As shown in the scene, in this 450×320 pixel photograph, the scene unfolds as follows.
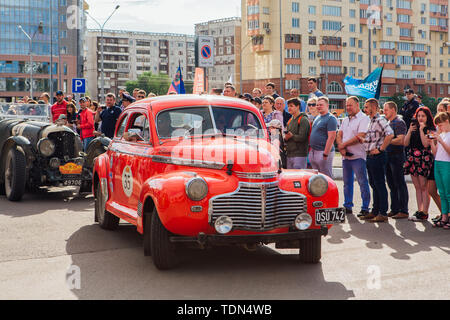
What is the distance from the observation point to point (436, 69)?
107000 millimetres

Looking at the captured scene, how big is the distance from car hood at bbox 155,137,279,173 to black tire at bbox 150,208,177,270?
0.79 meters

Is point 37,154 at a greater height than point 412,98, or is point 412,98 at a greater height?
point 412,98

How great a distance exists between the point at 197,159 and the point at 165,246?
102cm

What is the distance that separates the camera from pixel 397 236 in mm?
8773

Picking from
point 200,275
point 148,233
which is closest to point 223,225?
point 200,275

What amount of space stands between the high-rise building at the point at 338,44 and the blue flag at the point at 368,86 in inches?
2464

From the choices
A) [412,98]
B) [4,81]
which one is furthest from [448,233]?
[4,81]

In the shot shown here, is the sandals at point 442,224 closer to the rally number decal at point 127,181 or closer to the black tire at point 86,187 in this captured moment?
the rally number decal at point 127,181

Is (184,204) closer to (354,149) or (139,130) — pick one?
(139,130)

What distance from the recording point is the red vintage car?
243 inches

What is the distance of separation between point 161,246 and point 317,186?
5.90 feet

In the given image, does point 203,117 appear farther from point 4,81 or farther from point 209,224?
point 4,81

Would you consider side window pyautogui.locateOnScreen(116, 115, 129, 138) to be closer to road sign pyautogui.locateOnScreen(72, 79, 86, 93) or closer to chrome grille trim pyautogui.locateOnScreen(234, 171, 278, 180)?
chrome grille trim pyautogui.locateOnScreen(234, 171, 278, 180)

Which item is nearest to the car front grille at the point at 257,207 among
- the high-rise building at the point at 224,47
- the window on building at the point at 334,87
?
the window on building at the point at 334,87
